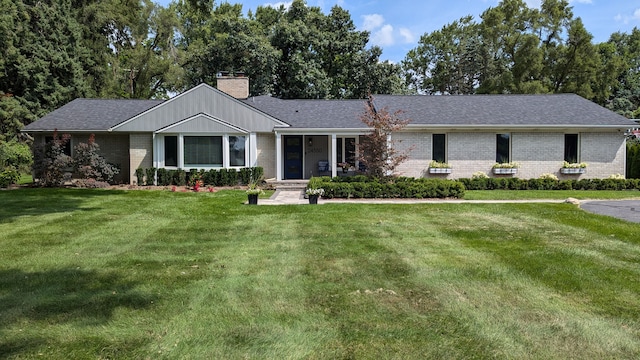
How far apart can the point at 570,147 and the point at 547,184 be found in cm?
294

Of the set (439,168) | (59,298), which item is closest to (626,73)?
(439,168)

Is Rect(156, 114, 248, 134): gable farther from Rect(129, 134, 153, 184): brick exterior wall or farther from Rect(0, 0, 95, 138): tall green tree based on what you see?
Rect(0, 0, 95, 138): tall green tree

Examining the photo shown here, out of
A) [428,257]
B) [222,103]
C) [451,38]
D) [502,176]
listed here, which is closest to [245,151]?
[222,103]

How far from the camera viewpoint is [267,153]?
19.1 m

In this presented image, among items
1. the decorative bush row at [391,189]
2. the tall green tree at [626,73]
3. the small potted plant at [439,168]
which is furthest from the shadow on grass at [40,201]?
the tall green tree at [626,73]

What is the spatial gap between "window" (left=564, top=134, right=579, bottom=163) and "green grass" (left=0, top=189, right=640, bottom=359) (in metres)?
10.4

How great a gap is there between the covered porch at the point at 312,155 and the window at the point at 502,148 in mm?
6330

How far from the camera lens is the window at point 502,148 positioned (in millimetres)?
18266

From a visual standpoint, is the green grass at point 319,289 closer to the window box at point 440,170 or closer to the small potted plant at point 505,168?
the window box at point 440,170

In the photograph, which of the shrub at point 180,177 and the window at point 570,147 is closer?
the shrub at point 180,177

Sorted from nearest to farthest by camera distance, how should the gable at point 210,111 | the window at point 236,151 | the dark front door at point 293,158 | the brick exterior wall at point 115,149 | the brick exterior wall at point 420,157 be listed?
the window at point 236,151, the brick exterior wall at point 420,157, the gable at point 210,111, the brick exterior wall at point 115,149, the dark front door at point 293,158

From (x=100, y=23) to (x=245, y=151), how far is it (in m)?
23.3

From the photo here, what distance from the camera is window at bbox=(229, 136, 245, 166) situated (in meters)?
18.1

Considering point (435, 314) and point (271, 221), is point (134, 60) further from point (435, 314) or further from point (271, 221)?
point (435, 314)
